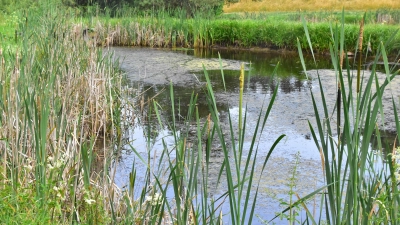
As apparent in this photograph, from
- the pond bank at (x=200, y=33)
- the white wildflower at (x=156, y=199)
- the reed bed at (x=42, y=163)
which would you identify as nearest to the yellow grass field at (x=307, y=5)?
the pond bank at (x=200, y=33)

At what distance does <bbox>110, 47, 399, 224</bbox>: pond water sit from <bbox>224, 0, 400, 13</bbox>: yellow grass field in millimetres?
19593

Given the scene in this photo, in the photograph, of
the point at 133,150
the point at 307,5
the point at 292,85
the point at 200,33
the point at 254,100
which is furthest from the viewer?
the point at 307,5

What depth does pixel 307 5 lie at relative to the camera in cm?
3278

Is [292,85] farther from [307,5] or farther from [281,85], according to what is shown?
[307,5]

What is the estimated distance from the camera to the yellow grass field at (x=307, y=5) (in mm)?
30109

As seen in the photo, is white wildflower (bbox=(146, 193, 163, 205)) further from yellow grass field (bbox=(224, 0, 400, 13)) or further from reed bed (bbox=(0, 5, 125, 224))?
yellow grass field (bbox=(224, 0, 400, 13))

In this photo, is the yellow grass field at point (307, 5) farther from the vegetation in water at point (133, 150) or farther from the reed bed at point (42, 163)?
the reed bed at point (42, 163)

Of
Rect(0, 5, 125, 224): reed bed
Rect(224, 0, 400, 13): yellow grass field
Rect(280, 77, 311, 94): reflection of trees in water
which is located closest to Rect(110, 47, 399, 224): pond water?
Rect(280, 77, 311, 94): reflection of trees in water

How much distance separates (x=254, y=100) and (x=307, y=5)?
89.7ft

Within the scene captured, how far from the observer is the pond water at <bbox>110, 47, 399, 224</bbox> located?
3.85 m

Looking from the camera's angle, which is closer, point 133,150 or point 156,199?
point 133,150

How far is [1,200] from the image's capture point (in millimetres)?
2221

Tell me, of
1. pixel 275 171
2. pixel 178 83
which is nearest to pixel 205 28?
Result: pixel 178 83

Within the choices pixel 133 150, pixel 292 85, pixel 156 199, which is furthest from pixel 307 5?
pixel 133 150
